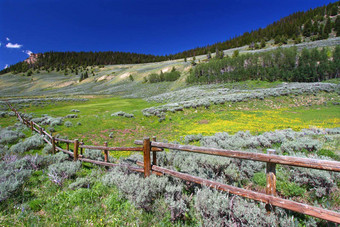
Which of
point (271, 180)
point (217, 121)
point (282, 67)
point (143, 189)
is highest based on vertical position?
point (282, 67)

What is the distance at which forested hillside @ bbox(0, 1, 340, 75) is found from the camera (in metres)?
101

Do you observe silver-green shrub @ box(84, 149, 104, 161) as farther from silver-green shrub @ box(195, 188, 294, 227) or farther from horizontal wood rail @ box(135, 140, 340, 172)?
silver-green shrub @ box(195, 188, 294, 227)

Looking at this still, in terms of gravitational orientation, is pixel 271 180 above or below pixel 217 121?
above

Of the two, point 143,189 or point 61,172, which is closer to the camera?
point 143,189

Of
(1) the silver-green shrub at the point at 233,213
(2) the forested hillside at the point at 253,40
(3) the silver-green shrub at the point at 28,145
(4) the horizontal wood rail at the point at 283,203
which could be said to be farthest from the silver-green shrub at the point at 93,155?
(2) the forested hillside at the point at 253,40

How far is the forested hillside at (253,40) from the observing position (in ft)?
331

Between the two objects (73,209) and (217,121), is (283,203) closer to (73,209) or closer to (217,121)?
(73,209)

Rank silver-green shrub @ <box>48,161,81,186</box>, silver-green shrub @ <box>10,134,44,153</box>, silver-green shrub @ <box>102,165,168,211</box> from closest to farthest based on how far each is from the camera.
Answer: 1. silver-green shrub @ <box>102,165,168,211</box>
2. silver-green shrub @ <box>48,161,81,186</box>
3. silver-green shrub @ <box>10,134,44,153</box>

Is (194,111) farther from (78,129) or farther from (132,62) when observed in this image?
(132,62)

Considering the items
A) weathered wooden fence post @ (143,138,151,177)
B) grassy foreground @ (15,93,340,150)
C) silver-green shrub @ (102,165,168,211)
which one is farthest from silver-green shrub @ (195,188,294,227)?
grassy foreground @ (15,93,340,150)

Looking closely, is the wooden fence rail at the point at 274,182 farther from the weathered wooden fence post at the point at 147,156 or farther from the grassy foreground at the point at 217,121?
the grassy foreground at the point at 217,121

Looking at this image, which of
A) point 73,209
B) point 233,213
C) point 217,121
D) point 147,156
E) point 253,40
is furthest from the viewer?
point 253,40

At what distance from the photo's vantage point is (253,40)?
123625 millimetres

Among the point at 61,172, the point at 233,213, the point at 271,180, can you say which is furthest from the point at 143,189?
the point at 61,172
